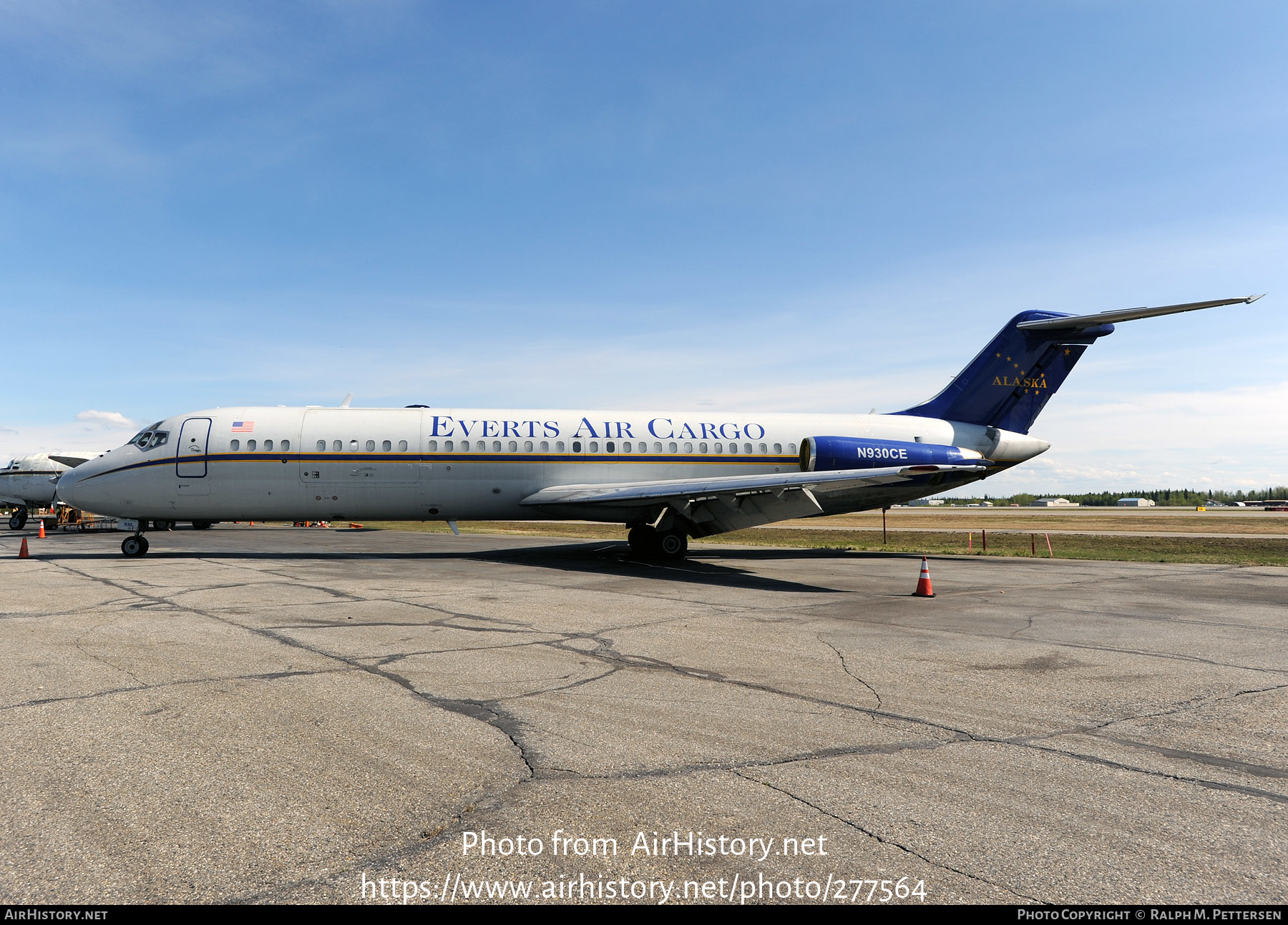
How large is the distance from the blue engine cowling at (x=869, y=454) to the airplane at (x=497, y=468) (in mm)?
42

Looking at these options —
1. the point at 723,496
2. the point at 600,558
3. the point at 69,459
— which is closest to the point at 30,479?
the point at 69,459

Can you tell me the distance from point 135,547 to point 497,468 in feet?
31.1

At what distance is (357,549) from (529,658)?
658 inches

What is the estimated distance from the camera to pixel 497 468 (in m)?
19.5

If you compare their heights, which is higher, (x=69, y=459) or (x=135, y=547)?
(x=69, y=459)

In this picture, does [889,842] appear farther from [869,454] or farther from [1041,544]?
[1041,544]

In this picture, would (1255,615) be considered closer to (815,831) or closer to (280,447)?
(815,831)

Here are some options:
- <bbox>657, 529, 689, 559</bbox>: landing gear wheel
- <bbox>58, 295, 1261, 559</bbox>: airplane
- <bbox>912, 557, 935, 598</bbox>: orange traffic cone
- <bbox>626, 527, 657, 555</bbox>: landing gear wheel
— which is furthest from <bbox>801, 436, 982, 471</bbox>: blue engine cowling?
<bbox>912, 557, 935, 598</bbox>: orange traffic cone

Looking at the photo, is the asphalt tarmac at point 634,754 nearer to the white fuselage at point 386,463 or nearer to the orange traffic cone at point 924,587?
the orange traffic cone at point 924,587

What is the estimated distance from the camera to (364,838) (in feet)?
12.0

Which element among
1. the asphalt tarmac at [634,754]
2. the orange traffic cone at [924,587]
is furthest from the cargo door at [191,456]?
the orange traffic cone at [924,587]

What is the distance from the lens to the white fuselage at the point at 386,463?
18891 millimetres
